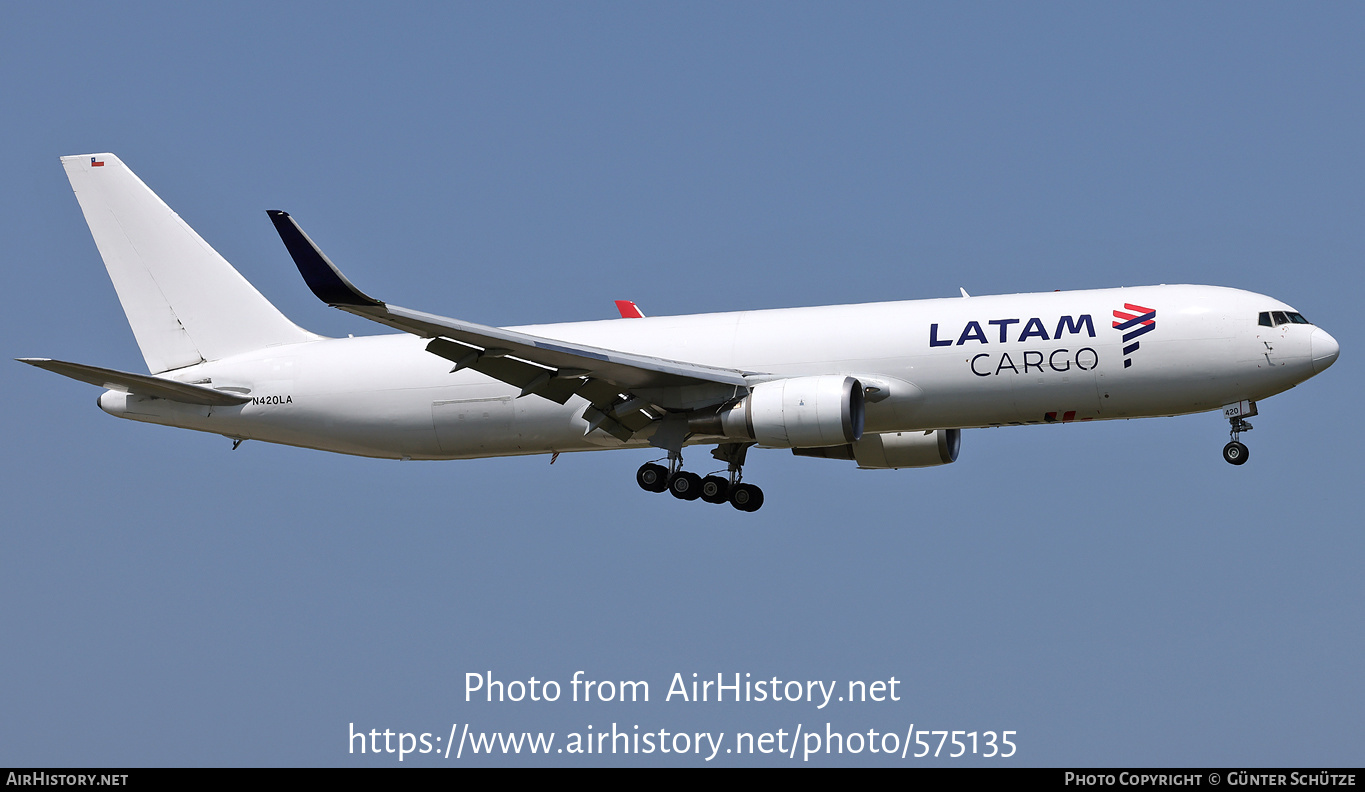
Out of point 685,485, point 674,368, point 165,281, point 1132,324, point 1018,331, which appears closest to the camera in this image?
point 1132,324

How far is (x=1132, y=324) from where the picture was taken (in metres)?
33.8

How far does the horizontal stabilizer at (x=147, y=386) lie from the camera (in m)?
35.3

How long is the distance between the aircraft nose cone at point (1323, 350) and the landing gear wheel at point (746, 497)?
12.7 metres

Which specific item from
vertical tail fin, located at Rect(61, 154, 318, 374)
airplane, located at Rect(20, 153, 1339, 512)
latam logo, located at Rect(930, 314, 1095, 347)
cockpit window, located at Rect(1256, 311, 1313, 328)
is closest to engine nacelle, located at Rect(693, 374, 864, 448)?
airplane, located at Rect(20, 153, 1339, 512)

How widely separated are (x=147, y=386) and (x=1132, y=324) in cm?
2224

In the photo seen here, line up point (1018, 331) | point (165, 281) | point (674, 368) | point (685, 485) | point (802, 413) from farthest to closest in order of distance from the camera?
point (165, 281) → point (685, 485) → point (674, 368) → point (1018, 331) → point (802, 413)

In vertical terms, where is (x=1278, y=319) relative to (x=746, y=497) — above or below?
above

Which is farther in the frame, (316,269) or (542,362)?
(542,362)

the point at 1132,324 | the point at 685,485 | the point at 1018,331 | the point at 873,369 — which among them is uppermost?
the point at 1132,324

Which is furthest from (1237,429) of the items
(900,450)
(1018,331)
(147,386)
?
(147,386)

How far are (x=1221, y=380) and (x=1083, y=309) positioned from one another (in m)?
3.17

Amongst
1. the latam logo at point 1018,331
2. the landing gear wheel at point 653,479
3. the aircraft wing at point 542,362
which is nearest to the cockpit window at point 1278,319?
the latam logo at point 1018,331

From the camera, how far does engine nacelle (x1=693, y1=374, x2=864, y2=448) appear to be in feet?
109

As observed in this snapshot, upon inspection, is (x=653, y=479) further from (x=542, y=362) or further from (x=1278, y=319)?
(x=1278, y=319)
